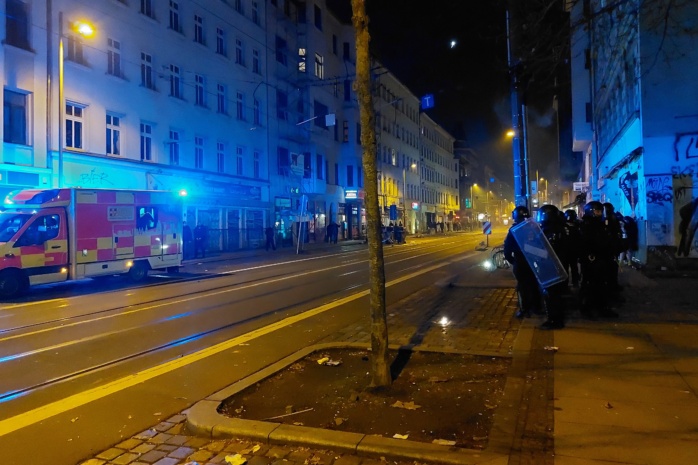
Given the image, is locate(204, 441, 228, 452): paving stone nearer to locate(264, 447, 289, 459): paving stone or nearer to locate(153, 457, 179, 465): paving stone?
locate(153, 457, 179, 465): paving stone

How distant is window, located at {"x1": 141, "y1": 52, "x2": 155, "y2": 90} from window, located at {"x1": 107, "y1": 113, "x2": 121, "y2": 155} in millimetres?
2604

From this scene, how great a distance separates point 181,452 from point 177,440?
0.27 metres

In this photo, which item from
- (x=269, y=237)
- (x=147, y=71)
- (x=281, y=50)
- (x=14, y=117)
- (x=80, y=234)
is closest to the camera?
(x=80, y=234)

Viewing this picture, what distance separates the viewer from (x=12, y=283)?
44.1 ft

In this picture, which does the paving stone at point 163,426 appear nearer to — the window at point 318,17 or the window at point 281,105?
the window at point 281,105

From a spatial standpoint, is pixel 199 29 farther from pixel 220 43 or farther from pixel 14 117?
pixel 14 117

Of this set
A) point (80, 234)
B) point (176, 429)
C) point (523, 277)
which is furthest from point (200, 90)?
point (176, 429)

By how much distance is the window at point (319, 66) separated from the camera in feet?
138

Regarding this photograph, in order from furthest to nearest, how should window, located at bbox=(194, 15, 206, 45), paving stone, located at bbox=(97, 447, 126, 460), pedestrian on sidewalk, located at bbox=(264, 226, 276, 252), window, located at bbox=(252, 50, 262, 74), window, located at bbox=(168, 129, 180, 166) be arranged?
1. window, located at bbox=(252, 50, 262, 74)
2. pedestrian on sidewalk, located at bbox=(264, 226, 276, 252)
3. window, located at bbox=(194, 15, 206, 45)
4. window, located at bbox=(168, 129, 180, 166)
5. paving stone, located at bbox=(97, 447, 126, 460)

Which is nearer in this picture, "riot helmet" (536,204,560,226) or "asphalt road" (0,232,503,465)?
"asphalt road" (0,232,503,465)

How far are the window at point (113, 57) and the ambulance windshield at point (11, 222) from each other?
39.1 ft

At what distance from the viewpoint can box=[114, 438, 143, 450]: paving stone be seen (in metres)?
4.25

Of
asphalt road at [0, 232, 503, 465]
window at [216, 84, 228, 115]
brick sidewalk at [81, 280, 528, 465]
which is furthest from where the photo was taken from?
window at [216, 84, 228, 115]

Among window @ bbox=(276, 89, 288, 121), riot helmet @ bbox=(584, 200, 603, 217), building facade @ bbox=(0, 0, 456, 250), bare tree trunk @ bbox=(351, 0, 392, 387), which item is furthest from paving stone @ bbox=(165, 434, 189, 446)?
window @ bbox=(276, 89, 288, 121)
